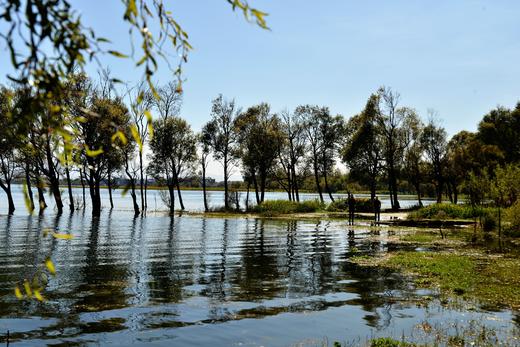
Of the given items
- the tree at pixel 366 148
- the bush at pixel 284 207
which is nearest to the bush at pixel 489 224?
the bush at pixel 284 207

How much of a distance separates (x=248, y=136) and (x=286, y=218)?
25944 millimetres

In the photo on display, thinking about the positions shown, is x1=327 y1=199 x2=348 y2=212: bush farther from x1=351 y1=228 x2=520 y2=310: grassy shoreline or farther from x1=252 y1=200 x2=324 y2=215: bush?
x1=351 y1=228 x2=520 y2=310: grassy shoreline

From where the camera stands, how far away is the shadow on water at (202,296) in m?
11.8

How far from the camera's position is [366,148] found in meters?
79.6

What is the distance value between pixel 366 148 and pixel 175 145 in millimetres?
33432

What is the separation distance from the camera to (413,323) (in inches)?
487

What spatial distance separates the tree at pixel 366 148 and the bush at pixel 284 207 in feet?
41.3

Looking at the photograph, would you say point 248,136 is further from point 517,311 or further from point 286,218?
point 517,311

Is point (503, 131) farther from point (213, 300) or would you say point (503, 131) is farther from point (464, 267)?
point (213, 300)

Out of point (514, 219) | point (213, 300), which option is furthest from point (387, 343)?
Result: point (514, 219)

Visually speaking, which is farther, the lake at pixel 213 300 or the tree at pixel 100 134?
the tree at pixel 100 134

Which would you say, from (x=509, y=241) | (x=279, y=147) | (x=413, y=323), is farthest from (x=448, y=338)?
(x=279, y=147)

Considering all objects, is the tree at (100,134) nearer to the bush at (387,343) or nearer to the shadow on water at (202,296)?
the shadow on water at (202,296)

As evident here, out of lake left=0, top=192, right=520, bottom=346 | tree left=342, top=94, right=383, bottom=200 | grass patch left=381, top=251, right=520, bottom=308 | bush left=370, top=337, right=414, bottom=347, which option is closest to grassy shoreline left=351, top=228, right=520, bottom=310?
grass patch left=381, top=251, right=520, bottom=308
